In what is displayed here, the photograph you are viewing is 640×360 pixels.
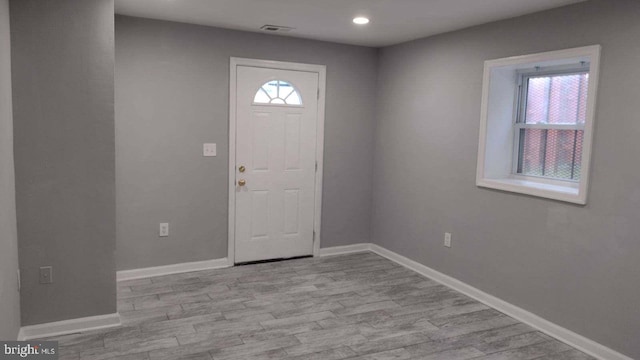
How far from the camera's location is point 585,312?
3.18 metres

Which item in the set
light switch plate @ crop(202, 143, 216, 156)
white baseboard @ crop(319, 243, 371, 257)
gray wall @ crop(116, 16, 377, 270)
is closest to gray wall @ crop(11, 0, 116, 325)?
gray wall @ crop(116, 16, 377, 270)

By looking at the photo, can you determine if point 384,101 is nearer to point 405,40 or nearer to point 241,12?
point 405,40

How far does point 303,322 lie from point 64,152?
6.43ft

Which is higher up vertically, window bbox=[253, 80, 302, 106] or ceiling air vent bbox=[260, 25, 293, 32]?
ceiling air vent bbox=[260, 25, 293, 32]

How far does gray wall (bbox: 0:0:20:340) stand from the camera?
2.53m

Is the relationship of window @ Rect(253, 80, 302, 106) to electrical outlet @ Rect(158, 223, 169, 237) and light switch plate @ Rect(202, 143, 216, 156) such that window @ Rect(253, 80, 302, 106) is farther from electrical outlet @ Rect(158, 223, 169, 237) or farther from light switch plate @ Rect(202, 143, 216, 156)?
electrical outlet @ Rect(158, 223, 169, 237)

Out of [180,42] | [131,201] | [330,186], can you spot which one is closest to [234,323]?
[131,201]

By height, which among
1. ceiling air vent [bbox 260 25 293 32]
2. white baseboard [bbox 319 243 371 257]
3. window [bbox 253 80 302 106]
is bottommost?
white baseboard [bbox 319 243 371 257]

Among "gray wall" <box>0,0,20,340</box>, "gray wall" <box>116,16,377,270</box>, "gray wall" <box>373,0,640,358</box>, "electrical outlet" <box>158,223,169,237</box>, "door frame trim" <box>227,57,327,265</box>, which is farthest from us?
"door frame trim" <box>227,57,327,265</box>

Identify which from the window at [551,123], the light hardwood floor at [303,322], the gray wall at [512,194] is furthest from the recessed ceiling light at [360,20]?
the light hardwood floor at [303,322]

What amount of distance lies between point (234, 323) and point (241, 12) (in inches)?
92.1

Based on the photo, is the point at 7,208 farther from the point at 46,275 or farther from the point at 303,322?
the point at 303,322

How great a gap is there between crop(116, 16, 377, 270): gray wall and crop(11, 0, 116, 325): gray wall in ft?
3.31

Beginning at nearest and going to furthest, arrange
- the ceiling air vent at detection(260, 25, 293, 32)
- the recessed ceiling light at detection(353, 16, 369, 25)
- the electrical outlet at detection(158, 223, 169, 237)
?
the recessed ceiling light at detection(353, 16, 369, 25) < the ceiling air vent at detection(260, 25, 293, 32) < the electrical outlet at detection(158, 223, 169, 237)
